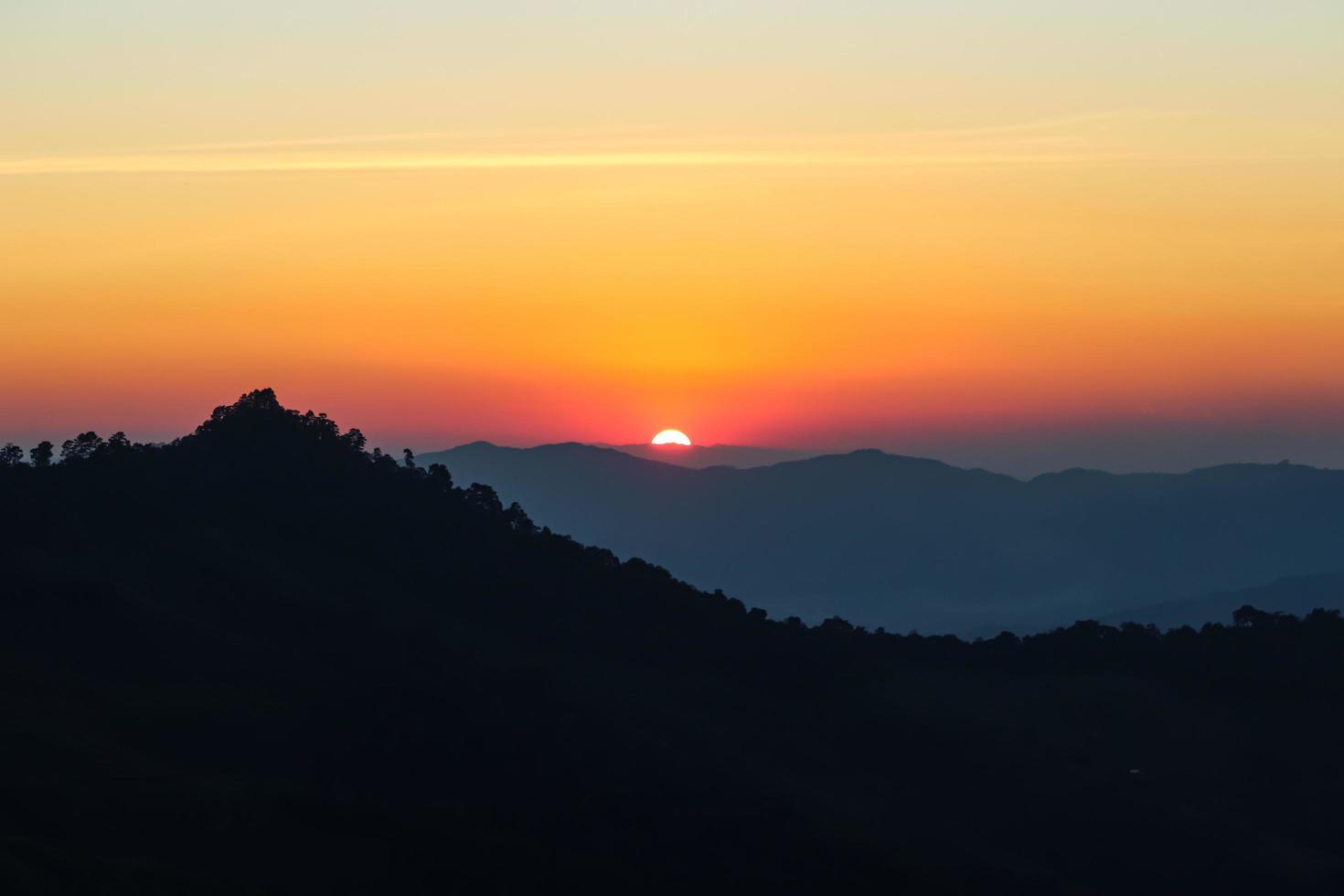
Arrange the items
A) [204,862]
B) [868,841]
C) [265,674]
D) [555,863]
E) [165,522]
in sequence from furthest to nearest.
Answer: [165,522]
[265,674]
[868,841]
[555,863]
[204,862]

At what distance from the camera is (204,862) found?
91.6 metres

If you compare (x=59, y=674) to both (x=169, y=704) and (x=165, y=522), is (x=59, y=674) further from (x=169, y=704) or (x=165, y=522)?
(x=165, y=522)

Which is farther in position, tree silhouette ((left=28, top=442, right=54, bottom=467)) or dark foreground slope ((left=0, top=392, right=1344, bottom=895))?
tree silhouette ((left=28, top=442, right=54, bottom=467))

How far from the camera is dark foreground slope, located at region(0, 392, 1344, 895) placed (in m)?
102

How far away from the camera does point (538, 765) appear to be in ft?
407

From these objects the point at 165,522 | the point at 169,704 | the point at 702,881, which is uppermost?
the point at 165,522

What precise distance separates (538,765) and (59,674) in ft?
129

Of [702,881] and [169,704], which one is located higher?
[169,704]

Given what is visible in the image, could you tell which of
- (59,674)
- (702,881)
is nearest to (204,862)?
(702,881)

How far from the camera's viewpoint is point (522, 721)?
428ft

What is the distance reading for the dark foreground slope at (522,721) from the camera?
334 feet

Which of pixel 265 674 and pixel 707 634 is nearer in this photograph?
pixel 265 674

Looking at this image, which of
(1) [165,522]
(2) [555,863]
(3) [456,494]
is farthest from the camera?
(3) [456,494]

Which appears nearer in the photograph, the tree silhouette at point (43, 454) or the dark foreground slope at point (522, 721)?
the dark foreground slope at point (522, 721)
